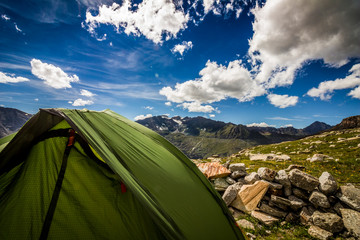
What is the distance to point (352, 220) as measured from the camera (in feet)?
18.6

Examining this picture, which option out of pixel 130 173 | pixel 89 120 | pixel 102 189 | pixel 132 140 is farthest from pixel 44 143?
pixel 130 173

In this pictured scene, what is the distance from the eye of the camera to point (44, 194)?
3.77 metres

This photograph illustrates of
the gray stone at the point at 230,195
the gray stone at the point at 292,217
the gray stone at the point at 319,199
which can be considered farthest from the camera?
the gray stone at the point at 230,195

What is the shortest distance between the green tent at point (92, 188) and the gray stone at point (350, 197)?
5.09 meters

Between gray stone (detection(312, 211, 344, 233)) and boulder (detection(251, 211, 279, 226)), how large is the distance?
1416 millimetres

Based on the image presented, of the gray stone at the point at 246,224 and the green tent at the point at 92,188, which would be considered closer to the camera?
the green tent at the point at 92,188

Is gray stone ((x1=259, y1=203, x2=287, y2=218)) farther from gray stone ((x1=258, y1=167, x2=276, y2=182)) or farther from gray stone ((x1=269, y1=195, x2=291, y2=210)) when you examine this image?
gray stone ((x1=258, y1=167, x2=276, y2=182))

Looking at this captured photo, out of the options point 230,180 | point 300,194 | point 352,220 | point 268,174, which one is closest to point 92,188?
point 230,180

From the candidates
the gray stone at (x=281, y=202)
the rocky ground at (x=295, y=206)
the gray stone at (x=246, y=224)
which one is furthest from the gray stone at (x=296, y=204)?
the gray stone at (x=246, y=224)

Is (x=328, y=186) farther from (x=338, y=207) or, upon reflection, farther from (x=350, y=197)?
(x=338, y=207)

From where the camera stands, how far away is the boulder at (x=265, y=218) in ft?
21.5

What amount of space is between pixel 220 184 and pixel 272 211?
2.84m

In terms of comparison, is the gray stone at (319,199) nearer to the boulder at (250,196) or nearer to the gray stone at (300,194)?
the gray stone at (300,194)

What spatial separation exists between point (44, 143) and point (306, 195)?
35.0ft
